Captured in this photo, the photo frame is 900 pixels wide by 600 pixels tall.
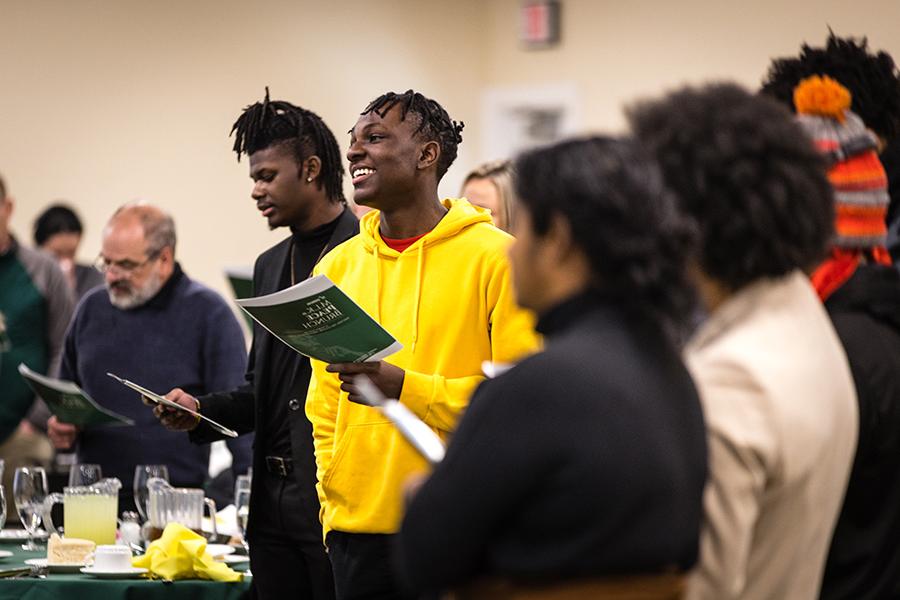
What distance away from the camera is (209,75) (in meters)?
7.88

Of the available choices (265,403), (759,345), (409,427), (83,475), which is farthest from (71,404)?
(759,345)

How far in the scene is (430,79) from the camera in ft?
28.2

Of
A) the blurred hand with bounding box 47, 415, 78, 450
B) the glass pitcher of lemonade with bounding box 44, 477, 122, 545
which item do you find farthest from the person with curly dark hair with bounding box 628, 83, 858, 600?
the blurred hand with bounding box 47, 415, 78, 450

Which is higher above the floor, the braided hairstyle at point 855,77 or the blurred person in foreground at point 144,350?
the braided hairstyle at point 855,77

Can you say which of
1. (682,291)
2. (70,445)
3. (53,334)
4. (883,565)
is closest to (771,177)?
(682,291)

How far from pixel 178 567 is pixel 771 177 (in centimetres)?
184

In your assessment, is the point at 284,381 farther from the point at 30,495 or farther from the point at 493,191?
the point at 493,191

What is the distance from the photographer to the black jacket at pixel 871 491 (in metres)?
1.95

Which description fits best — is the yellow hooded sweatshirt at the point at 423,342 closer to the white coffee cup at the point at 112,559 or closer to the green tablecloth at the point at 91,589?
the green tablecloth at the point at 91,589

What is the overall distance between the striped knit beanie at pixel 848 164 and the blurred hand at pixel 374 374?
85cm

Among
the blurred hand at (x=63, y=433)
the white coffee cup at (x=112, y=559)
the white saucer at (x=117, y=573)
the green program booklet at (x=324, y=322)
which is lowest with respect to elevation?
the white saucer at (x=117, y=573)

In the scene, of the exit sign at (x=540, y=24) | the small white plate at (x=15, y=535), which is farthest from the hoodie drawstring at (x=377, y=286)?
the exit sign at (x=540, y=24)

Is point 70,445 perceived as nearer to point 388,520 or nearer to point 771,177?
point 388,520

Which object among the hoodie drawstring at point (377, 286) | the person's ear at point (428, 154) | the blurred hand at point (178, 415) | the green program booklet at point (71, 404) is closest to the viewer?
the hoodie drawstring at point (377, 286)
